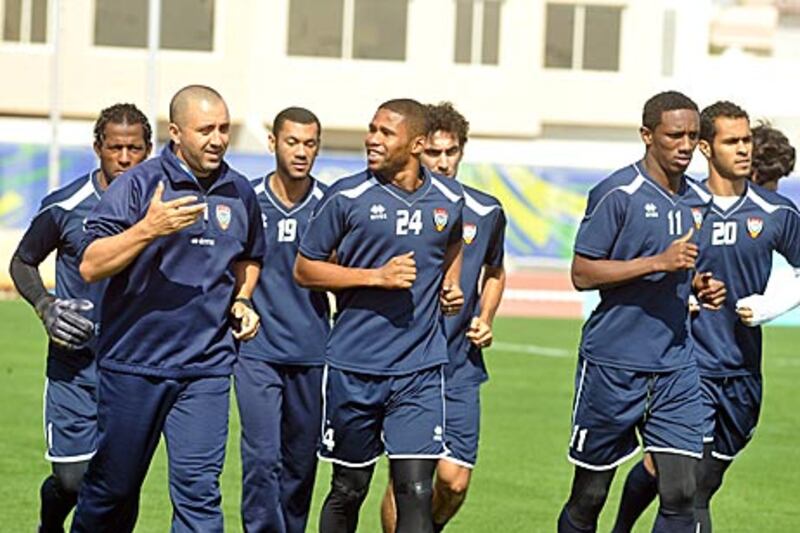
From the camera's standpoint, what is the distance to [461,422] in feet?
36.0

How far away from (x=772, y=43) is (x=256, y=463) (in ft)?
316

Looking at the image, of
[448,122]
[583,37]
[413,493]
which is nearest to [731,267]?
[448,122]

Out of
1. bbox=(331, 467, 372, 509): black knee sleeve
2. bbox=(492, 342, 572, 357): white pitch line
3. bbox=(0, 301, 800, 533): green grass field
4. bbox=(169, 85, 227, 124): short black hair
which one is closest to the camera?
bbox=(169, 85, 227, 124): short black hair

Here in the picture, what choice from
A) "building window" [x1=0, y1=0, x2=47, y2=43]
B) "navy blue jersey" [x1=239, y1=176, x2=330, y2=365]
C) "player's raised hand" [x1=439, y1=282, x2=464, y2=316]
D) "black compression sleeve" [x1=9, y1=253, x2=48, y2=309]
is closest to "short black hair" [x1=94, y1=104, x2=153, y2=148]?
"black compression sleeve" [x1=9, y1=253, x2=48, y2=309]

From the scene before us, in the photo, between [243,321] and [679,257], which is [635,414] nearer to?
[679,257]

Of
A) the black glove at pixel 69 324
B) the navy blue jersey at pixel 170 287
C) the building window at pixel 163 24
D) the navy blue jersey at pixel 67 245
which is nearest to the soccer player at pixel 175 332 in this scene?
the navy blue jersey at pixel 170 287

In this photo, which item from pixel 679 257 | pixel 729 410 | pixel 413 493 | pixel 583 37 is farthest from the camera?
pixel 583 37

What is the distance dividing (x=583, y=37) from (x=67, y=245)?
51528 mm

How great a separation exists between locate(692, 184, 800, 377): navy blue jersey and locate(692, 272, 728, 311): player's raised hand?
35 centimetres

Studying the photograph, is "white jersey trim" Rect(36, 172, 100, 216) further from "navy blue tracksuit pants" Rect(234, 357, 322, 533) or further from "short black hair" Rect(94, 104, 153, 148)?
"navy blue tracksuit pants" Rect(234, 357, 322, 533)

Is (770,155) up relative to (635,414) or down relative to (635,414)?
up

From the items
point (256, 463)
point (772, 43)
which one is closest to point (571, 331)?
point (256, 463)

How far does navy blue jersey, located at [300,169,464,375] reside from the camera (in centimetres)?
988

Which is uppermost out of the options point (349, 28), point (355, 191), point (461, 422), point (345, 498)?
point (349, 28)
